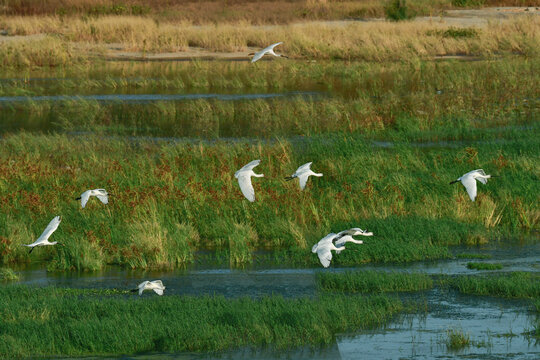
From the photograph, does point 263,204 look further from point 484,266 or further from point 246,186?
point 484,266

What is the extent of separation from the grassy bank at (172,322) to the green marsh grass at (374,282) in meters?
0.65

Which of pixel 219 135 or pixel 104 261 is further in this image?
pixel 219 135

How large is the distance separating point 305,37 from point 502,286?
29516 millimetres

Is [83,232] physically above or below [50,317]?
above

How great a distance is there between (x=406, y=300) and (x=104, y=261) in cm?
490

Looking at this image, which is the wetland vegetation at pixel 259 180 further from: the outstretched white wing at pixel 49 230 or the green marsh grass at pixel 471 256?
the outstretched white wing at pixel 49 230

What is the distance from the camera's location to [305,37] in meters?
41.3

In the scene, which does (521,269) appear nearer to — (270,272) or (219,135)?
(270,272)

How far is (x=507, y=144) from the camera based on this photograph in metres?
20.7

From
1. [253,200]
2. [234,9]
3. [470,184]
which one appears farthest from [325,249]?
[234,9]

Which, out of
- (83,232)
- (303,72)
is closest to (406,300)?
(83,232)

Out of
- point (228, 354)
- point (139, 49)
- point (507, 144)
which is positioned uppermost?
point (139, 49)

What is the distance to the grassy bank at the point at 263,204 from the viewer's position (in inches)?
592

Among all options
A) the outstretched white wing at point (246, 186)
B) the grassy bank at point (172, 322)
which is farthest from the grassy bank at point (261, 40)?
the grassy bank at point (172, 322)
